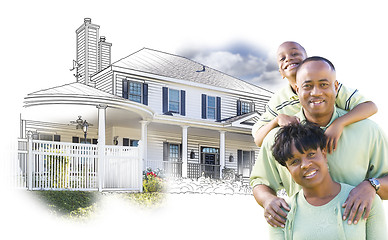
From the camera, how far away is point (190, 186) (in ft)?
49.3

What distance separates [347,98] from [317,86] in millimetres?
276

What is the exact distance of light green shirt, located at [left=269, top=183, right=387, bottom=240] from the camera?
168cm

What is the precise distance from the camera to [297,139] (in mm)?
1680

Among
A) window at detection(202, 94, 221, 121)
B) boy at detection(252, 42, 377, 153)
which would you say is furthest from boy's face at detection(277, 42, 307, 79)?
window at detection(202, 94, 221, 121)

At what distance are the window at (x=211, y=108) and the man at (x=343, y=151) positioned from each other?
17600 millimetres

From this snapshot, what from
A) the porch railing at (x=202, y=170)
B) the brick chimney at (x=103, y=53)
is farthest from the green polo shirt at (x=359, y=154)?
the brick chimney at (x=103, y=53)

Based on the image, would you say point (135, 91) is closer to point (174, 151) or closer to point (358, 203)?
point (174, 151)

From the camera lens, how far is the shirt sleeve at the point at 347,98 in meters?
1.94

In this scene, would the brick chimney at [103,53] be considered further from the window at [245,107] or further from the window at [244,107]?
the window at [245,107]

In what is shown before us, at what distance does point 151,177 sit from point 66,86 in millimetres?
3458

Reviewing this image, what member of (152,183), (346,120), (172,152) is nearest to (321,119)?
(346,120)

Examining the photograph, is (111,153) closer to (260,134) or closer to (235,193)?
(235,193)

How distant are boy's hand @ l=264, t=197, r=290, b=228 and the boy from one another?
256 millimetres

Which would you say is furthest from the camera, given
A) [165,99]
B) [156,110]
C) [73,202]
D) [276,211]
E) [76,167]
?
[165,99]
